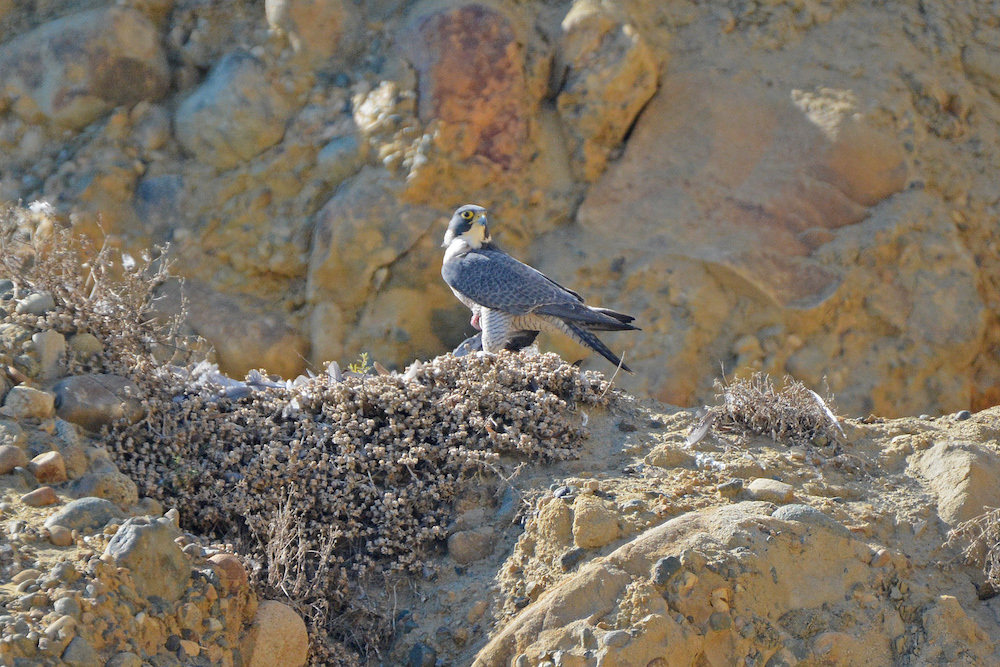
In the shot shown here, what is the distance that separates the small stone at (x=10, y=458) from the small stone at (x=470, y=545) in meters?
1.46

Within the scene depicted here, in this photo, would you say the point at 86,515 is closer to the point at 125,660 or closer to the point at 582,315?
the point at 125,660

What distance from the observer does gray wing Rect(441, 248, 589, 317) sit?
5.79 m

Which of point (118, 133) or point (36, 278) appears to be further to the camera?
point (118, 133)

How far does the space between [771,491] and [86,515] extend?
2345 millimetres

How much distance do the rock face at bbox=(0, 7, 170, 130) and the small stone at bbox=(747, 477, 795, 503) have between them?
8.04 meters

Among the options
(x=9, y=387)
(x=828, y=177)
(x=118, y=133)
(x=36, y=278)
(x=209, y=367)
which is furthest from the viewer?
(x=118, y=133)

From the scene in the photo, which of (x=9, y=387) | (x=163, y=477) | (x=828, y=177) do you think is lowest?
(x=828, y=177)

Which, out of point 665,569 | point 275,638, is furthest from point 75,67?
point 665,569

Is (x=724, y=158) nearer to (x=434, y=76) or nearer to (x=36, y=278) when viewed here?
(x=434, y=76)

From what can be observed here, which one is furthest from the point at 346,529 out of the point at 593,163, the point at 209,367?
the point at 593,163

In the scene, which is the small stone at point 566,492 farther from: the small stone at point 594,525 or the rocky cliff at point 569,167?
the rocky cliff at point 569,167

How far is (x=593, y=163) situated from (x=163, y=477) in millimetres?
6484

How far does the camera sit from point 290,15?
9.45m

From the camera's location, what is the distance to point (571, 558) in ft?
10.6
